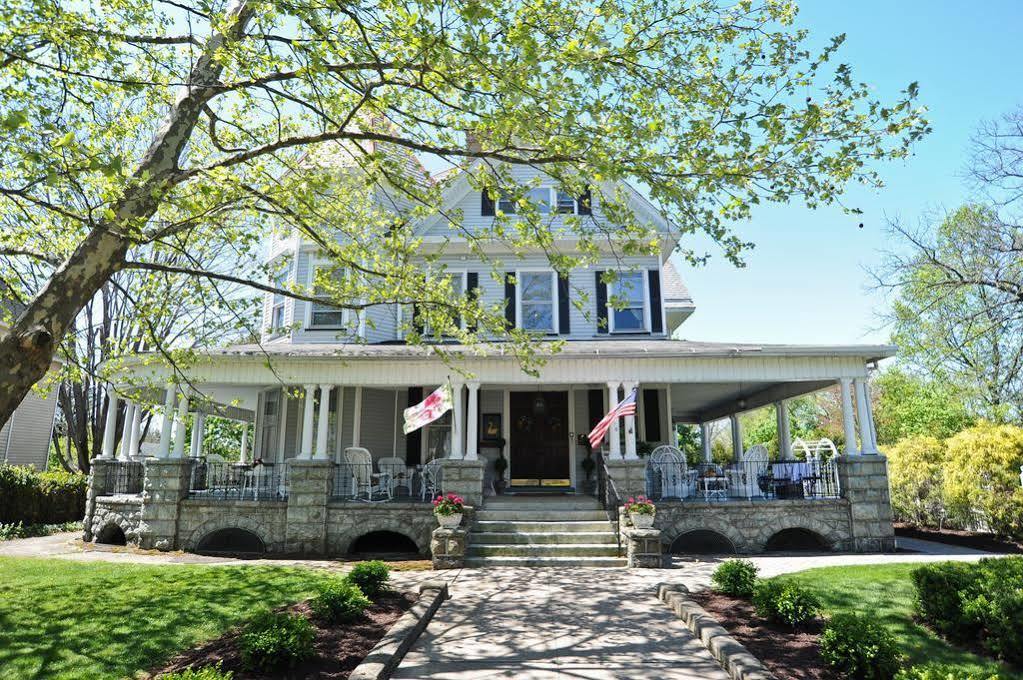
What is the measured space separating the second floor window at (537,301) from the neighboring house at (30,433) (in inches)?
697

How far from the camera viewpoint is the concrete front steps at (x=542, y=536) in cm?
1048

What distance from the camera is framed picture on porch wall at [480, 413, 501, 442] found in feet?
49.1

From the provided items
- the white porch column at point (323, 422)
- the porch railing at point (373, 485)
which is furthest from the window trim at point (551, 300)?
the white porch column at point (323, 422)

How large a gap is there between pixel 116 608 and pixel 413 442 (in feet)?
28.2

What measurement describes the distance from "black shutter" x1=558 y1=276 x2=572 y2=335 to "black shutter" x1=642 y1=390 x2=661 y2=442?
100 inches

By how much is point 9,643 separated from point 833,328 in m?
35.4

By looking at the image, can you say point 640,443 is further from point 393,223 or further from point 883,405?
point 883,405

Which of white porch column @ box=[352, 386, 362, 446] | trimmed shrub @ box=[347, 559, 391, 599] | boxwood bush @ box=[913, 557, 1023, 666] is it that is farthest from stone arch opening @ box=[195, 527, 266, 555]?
boxwood bush @ box=[913, 557, 1023, 666]

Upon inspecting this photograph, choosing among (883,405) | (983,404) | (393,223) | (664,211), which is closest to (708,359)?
(664,211)

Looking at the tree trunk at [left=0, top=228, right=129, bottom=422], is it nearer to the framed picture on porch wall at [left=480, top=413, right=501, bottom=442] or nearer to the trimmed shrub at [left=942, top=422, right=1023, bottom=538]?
the framed picture on porch wall at [left=480, top=413, right=501, bottom=442]

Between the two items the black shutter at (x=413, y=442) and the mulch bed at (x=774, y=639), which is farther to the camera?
the black shutter at (x=413, y=442)

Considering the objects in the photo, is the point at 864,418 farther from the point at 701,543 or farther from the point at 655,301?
the point at 655,301

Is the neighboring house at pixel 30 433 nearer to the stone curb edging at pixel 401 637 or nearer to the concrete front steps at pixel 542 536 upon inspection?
the concrete front steps at pixel 542 536

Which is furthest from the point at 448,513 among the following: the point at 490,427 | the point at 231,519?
the point at 231,519
